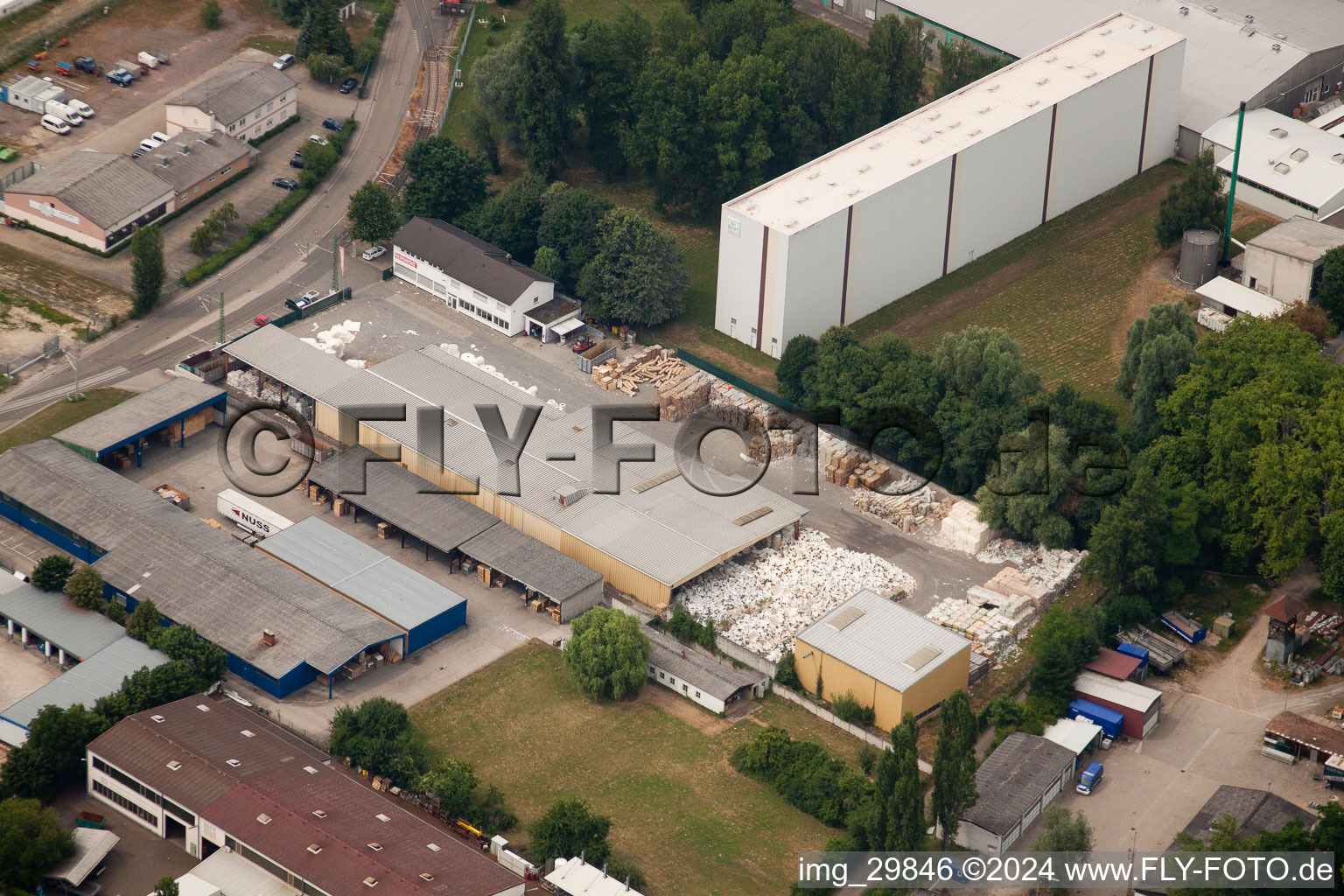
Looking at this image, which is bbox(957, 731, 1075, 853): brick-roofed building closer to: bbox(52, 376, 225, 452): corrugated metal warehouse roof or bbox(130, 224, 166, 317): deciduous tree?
bbox(52, 376, 225, 452): corrugated metal warehouse roof

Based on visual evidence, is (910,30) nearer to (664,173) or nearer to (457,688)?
(664,173)

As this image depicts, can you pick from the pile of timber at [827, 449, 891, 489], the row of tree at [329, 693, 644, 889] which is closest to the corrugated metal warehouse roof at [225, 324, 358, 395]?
the row of tree at [329, 693, 644, 889]

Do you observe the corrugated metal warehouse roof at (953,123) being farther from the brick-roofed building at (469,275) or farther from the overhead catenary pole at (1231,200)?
the brick-roofed building at (469,275)

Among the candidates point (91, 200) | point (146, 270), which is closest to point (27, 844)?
point (146, 270)

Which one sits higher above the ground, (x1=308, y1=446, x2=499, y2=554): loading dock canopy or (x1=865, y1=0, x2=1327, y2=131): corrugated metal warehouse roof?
(x1=865, y1=0, x2=1327, y2=131): corrugated metal warehouse roof

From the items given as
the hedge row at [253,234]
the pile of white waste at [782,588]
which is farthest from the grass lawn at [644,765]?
the hedge row at [253,234]
